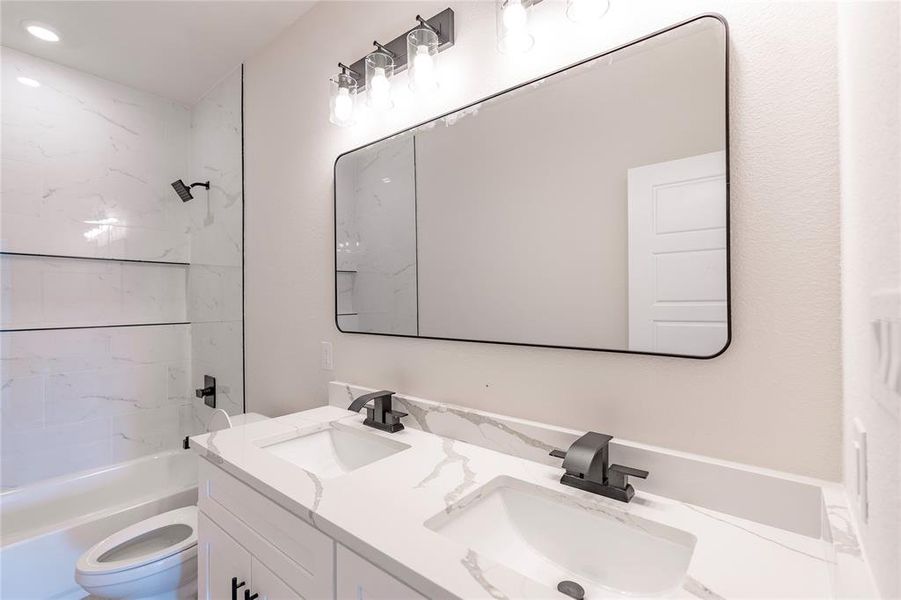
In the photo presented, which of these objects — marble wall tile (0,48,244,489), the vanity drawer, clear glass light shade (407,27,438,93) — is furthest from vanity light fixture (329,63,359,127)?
the vanity drawer

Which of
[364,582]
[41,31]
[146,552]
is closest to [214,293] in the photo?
[146,552]

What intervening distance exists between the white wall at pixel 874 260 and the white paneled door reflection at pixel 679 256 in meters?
0.19

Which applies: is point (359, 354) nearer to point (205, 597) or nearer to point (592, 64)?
point (205, 597)

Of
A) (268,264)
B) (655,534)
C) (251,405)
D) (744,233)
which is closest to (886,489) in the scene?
(655,534)

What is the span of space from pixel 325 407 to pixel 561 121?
1.30 m

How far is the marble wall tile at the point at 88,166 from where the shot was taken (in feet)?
6.81

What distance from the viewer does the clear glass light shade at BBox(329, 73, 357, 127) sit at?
152cm

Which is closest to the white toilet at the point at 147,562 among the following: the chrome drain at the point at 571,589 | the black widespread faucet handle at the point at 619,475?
the chrome drain at the point at 571,589

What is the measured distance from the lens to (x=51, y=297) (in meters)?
2.17

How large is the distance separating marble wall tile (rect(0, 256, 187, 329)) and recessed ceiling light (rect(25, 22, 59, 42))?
1.06m

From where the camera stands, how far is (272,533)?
37.8 inches

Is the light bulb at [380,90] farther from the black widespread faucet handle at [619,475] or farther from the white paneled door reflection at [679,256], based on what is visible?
the black widespread faucet handle at [619,475]

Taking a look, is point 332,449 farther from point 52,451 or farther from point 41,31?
point 41,31

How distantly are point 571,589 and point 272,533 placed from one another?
67cm
